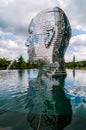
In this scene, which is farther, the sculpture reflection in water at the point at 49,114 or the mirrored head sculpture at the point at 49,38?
the mirrored head sculpture at the point at 49,38

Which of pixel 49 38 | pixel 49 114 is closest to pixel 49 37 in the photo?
pixel 49 38

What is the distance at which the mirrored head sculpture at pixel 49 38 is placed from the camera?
24.4 m

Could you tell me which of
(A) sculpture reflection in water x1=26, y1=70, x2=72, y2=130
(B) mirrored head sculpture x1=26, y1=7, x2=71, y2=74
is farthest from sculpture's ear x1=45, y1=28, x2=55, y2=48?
(A) sculpture reflection in water x1=26, y1=70, x2=72, y2=130

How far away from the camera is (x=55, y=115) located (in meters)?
7.38

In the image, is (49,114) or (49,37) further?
(49,37)

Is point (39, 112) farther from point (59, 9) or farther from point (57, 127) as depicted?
point (59, 9)

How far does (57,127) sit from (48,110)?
2.01 metres

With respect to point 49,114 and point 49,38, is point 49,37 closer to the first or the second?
point 49,38

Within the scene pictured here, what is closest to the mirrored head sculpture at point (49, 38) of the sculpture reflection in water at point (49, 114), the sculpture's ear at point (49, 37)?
the sculpture's ear at point (49, 37)

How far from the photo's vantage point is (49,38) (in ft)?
82.1

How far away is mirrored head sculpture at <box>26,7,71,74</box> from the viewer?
24411 mm

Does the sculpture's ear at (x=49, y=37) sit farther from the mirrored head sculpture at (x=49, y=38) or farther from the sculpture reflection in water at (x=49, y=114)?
the sculpture reflection in water at (x=49, y=114)

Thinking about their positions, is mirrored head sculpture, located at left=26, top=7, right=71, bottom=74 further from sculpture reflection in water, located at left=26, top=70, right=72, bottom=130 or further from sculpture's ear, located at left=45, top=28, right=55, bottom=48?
sculpture reflection in water, located at left=26, top=70, right=72, bottom=130

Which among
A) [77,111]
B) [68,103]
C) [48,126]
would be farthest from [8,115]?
[68,103]
